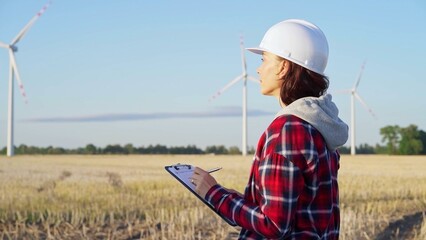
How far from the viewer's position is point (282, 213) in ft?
7.32

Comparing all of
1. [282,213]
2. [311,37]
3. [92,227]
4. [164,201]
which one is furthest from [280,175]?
[164,201]

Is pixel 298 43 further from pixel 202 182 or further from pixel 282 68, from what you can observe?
pixel 202 182

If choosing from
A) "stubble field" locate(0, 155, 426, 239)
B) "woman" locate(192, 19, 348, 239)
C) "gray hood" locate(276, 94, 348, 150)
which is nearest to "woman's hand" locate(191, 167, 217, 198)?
"woman" locate(192, 19, 348, 239)

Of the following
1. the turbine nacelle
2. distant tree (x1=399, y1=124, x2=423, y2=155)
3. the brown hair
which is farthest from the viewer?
distant tree (x1=399, y1=124, x2=423, y2=155)

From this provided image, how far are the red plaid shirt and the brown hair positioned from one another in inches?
6.3

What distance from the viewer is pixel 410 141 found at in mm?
69562

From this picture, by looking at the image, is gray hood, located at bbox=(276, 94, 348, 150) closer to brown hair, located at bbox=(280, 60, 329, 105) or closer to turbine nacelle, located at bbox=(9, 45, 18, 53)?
brown hair, located at bbox=(280, 60, 329, 105)

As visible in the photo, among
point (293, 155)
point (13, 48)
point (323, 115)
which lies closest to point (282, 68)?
point (323, 115)

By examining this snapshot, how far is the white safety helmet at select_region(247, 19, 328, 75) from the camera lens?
245cm

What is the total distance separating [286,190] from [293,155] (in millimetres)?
121

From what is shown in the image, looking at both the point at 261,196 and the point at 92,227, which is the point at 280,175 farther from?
the point at 92,227

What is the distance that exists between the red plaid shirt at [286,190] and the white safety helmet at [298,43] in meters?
0.28

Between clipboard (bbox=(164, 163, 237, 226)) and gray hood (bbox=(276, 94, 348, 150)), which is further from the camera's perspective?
clipboard (bbox=(164, 163, 237, 226))

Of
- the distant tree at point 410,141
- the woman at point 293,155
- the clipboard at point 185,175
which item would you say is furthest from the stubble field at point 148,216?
the distant tree at point 410,141
